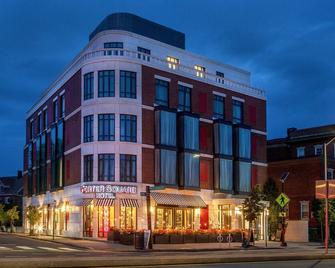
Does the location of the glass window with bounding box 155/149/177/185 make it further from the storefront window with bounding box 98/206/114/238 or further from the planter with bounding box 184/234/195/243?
the planter with bounding box 184/234/195/243

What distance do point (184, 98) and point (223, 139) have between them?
7117mm

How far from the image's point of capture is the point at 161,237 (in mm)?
54219

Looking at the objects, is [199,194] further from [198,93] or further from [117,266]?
[117,266]

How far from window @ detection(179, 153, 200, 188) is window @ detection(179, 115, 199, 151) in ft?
3.28

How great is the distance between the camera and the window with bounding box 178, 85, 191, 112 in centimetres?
6956

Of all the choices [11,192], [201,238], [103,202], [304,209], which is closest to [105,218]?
[103,202]

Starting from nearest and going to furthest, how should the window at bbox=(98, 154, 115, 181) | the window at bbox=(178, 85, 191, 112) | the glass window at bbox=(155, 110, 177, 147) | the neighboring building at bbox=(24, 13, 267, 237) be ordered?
the window at bbox=(98, 154, 115, 181) < the neighboring building at bbox=(24, 13, 267, 237) < the glass window at bbox=(155, 110, 177, 147) < the window at bbox=(178, 85, 191, 112)

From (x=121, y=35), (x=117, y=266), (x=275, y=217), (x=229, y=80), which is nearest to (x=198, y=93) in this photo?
(x=229, y=80)

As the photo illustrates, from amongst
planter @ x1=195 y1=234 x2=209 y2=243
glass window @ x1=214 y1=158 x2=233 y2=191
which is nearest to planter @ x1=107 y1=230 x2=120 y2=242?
planter @ x1=195 y1=234 x2=209 y2=243

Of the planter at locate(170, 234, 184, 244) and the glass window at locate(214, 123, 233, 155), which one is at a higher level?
the glass window at locate(214, 123, 233, 155)

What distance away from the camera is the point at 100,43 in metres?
68.1

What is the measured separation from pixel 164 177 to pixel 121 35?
15.6 meters

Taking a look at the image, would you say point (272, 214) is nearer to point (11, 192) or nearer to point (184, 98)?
point (184, 98)

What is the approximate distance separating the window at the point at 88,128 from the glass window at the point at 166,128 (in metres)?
6.82
